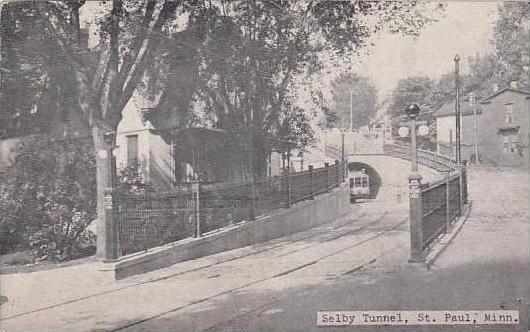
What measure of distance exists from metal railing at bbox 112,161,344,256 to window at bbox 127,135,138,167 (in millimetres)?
407

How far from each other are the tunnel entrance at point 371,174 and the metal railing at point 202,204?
18 cm

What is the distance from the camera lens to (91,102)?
14.9 ft

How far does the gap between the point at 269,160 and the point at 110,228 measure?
156 centimetres

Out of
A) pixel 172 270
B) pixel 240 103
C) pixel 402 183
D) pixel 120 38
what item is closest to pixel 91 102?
pixel 120 38

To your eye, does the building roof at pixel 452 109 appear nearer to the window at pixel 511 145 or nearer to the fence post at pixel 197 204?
the window at pixel 511 145

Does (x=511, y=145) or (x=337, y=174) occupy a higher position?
(x=511, y=145)

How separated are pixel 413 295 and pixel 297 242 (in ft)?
3.27

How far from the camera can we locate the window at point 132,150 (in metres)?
4.97

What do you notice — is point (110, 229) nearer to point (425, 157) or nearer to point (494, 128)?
point (425, 157)

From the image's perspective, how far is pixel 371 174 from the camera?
4355mm

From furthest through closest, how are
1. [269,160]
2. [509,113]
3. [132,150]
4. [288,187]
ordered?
[132,150], [288,187], [269,160], [509,113]

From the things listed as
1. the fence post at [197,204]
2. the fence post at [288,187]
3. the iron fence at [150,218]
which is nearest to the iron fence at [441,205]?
the fence post at [288,187]

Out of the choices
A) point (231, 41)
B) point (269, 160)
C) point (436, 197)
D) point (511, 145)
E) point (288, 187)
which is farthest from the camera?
point (436, 197)

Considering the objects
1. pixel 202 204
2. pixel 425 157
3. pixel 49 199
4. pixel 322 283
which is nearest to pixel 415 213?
pixel 425 157
